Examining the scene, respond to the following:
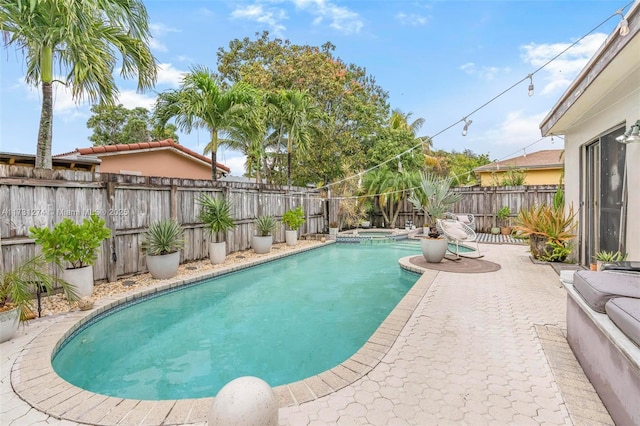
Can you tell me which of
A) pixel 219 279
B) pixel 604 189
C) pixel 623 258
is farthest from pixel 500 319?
pixel 219 279

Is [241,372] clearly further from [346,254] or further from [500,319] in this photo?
[346,254]

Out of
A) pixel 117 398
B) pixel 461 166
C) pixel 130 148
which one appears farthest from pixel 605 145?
pixel 461 166

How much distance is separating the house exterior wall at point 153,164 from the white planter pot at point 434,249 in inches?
420

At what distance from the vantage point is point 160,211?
22.8 ft

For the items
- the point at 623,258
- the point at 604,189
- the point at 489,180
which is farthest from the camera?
the point at 489,180

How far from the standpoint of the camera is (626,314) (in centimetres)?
196

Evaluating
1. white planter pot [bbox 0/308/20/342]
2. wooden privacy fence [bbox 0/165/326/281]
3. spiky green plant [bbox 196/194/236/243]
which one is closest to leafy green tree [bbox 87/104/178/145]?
wooden privacy fence [bbox 0/165/326/281]

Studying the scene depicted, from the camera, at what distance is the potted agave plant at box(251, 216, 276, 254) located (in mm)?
9156

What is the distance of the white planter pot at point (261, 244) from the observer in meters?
9.14

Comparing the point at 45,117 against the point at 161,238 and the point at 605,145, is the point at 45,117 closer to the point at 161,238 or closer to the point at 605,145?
the point at 161,238

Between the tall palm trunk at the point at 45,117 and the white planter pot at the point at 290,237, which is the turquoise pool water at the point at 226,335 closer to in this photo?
the tall palm trunk at the point at 45,117

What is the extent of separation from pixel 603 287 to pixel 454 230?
5.75 meters

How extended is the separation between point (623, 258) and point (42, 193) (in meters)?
8.45

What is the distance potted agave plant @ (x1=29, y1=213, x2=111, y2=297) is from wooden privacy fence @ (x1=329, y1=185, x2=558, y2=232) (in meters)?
10.2
